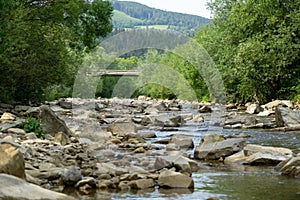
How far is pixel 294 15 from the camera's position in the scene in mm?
30031

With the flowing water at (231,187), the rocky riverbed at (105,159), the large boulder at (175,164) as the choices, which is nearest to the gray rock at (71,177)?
the rocky riverbed at (105,159)

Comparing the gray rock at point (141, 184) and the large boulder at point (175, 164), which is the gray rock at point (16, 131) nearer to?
the large boulder at point (175, 164)

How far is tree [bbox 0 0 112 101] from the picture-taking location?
64.0 feet

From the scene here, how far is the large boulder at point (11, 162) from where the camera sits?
651 cm

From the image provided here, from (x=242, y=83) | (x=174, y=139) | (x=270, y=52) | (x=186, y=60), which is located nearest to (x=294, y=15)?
(x=270, y=52)

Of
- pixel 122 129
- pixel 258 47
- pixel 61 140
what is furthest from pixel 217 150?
pixel 258 47

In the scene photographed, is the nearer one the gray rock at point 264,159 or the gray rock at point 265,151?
the gray rock at point 264,159

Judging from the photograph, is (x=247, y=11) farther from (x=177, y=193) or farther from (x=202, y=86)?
(x=177, y=193)

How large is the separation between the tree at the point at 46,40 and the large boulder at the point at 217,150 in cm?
797

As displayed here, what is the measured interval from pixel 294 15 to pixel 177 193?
2548cm

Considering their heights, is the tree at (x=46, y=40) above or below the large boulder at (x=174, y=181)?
above

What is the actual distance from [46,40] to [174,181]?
16.2 metres

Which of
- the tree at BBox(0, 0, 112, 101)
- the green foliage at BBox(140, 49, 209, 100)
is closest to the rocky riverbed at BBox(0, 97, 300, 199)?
the tree at BBox(0, 0, 112, 101)

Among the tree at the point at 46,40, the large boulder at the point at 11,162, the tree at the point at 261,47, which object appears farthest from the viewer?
the tree at the point at 261,47
